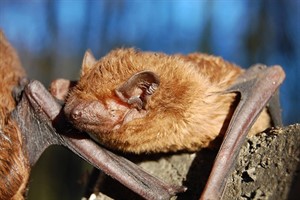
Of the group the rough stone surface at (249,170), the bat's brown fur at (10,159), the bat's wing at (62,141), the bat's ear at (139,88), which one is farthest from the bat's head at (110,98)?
the bat's brown fur at (10,159)

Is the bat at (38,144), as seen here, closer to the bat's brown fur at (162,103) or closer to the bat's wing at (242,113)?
the bat's brown fur at (162,103)

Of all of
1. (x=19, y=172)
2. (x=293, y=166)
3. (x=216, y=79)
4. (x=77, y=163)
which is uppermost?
(x=216, y=79)

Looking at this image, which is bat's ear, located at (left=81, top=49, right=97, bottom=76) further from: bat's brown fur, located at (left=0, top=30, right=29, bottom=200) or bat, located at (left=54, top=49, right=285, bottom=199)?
bat's brown fur, located at (left=0, top=30, right=29, bottom=200)

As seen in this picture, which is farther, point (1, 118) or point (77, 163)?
point (77, 163)

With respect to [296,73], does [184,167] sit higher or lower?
lower

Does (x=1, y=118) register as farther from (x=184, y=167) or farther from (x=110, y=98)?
(x=184, y=167)

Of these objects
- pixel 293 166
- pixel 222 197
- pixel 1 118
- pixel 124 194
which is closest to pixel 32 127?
pixel 1 118

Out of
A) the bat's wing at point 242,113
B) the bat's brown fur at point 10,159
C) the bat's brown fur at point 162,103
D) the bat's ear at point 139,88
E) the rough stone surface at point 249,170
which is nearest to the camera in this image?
the rough stone surface at point 249,170
